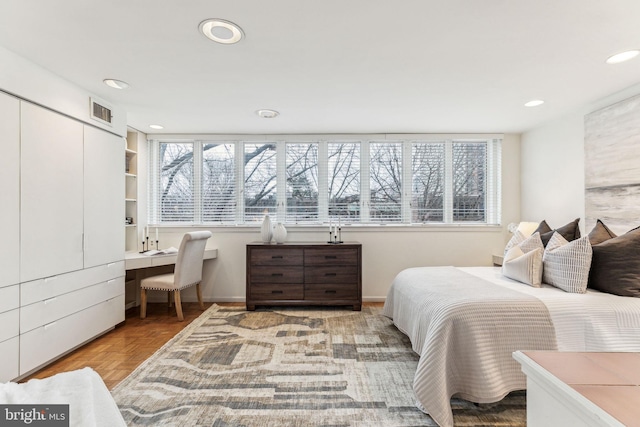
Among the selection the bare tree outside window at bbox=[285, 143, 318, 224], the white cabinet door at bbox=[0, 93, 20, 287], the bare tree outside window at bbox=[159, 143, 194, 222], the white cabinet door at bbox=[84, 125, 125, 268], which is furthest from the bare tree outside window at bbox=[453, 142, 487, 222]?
the white cabinet door at bbox=[0, 93, 20, 287]

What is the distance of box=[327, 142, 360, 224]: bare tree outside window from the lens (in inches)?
185

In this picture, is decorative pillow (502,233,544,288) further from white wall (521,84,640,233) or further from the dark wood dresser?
the dark wood dresser

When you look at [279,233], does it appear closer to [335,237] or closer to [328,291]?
[335,237]

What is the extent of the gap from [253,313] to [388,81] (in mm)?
3024

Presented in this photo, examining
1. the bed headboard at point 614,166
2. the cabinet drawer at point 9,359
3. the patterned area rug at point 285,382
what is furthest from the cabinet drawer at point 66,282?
the bed headboard at point 614,166

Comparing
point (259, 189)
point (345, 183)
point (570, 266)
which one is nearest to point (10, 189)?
point (259, 189)

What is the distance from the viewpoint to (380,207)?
471 centimetres

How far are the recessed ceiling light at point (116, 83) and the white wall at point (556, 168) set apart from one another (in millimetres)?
4565

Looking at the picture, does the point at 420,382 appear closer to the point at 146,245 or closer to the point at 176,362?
the point at 176,362

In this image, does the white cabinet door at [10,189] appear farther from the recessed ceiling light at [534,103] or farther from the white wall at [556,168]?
the white wall at [556,168]

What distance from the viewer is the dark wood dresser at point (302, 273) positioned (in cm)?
414

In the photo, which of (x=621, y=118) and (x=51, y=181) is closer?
(x=51, y=181)

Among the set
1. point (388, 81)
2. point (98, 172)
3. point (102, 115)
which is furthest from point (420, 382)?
point (102, 115)

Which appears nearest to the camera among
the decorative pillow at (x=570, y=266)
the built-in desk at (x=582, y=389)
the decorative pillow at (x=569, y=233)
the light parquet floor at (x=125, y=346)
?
the built-in desk at (x=582, y=389)
